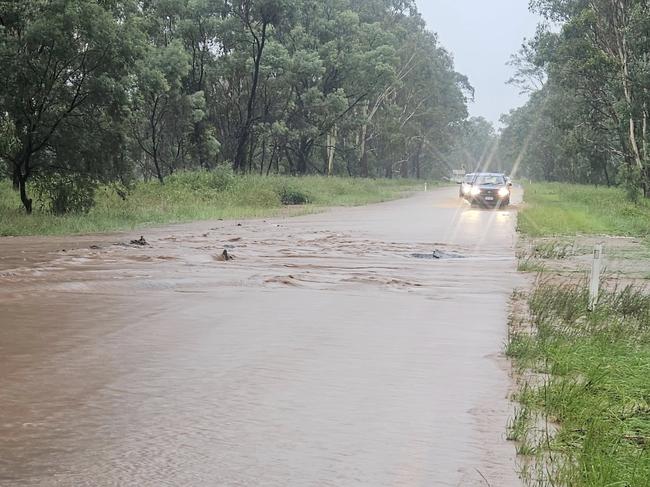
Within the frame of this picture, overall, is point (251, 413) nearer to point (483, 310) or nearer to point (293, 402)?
point (293, 402)

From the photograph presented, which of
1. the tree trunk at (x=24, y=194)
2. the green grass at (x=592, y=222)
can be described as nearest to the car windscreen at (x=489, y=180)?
the green grass at (x=592, y=222)

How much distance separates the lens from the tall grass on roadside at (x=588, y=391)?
4938 millimetres

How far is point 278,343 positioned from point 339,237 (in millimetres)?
13249

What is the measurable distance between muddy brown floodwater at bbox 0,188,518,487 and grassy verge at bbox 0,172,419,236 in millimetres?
7166

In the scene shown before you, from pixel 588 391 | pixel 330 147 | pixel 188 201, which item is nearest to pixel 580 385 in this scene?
pixel 588 391

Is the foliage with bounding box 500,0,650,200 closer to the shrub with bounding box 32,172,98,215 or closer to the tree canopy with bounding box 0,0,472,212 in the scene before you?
the tree canopy with bounding box 0,0,472,212

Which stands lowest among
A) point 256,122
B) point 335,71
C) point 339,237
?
point 339,237

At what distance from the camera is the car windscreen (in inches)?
1531

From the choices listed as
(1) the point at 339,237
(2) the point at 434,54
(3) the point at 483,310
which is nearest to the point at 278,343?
(3) the point at 483,310

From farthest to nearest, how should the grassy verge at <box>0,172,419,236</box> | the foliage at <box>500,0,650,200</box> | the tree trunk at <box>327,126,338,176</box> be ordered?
the tree trunk at <box>327,126,338,176</box> < the foliage at <box>500,0,650,200</box> < the grassy verge at <box>0,172,419,236</box>

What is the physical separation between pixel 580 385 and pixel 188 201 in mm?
28849

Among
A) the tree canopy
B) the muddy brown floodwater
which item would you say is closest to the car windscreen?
the tree canopy

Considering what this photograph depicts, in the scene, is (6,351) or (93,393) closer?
(93,393)

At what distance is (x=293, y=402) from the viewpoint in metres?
6.65
